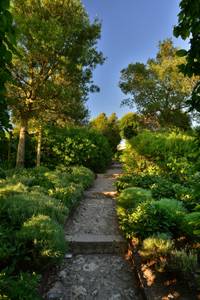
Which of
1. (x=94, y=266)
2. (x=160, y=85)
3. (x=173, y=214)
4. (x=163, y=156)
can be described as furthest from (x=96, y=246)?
(x=160, y=85)

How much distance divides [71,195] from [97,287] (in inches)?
103

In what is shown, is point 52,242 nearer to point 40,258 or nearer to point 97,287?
point 40,258

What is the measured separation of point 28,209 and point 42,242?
81cm

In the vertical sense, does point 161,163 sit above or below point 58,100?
below

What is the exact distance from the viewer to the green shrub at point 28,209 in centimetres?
291

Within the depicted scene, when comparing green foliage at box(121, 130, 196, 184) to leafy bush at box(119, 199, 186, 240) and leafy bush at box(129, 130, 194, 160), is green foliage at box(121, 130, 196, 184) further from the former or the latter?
leafy bush at box(119, 199, 186, 240)

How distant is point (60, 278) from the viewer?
2604 mm

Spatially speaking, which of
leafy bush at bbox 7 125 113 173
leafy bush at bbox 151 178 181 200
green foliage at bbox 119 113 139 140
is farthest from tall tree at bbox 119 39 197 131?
leafy bush at bbox 151 178 181 200

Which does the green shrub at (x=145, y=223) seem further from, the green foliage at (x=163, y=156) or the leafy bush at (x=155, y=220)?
the green foliage at (x=163, y=156)

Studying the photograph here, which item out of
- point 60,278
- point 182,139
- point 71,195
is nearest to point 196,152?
point 60,278

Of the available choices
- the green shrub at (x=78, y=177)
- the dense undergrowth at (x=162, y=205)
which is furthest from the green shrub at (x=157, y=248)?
the green shrub at (x=78, y=177)

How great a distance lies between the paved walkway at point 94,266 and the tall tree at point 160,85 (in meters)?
15.5

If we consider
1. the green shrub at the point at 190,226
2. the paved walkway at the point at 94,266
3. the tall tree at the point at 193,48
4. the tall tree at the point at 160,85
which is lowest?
the paved walkway at the point at 94,266

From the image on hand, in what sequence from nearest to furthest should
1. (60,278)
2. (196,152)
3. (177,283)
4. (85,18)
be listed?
(196,152), (177,283), (60,278), (85,18)
